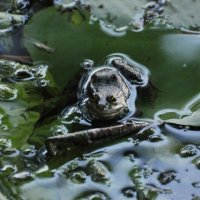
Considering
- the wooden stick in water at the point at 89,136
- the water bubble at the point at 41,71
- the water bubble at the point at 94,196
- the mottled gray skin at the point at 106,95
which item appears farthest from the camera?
the water bubble at the point at 41,71

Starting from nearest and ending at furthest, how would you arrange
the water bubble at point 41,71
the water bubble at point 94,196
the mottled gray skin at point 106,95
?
the water bubble at point 94,196
the mottled gray skin at point 106,95
the water bubble at point 41,71

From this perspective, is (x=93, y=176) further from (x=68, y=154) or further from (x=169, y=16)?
(x=169, y=16)

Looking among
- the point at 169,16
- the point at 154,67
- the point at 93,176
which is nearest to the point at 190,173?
the point at 93,176

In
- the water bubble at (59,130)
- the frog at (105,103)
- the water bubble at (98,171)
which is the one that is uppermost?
→ the frog at (105,103)

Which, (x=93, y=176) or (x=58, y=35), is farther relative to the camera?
(x=58, y=35)

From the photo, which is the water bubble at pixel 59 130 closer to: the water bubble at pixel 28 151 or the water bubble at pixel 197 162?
the water bubble at pixel 28 151

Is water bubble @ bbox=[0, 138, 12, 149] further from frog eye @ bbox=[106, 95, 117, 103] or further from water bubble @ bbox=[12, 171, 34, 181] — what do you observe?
frog eye @ bbox=[106, 95, 117, 103]

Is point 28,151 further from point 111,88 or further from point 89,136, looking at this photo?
point 111,88

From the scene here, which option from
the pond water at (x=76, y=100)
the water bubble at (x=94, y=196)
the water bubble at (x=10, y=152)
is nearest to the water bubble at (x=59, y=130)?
the pond water at (x=76, y=100)
